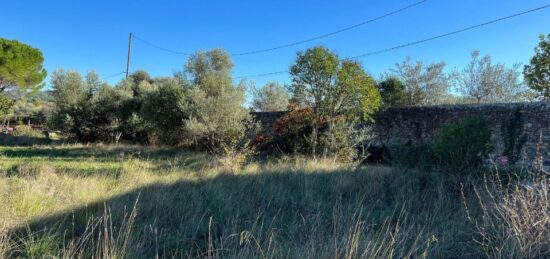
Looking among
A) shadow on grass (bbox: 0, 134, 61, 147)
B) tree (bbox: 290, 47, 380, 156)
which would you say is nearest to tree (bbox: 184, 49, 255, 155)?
tree (bbox: 290, 47, 380, 156)

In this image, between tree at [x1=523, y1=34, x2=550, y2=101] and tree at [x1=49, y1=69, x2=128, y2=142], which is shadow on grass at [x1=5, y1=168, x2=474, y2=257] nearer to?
tree at [x1=523, y1=34, x2=550, y2=101]

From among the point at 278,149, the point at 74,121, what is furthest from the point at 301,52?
the point at 74,121

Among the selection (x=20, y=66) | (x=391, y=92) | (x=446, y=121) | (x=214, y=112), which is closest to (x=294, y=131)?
(x=214, y=112)

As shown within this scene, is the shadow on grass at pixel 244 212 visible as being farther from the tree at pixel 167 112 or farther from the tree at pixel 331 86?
the tree at pixel 167 112

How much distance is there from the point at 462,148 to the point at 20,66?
28.8 metres

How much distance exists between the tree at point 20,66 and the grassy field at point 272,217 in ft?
81.4

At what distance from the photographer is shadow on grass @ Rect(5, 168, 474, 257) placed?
2.79 m

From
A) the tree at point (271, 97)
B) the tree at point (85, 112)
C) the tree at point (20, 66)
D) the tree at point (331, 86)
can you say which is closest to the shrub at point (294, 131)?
the tree at point (331, 86)

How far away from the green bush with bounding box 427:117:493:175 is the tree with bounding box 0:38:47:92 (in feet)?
91.2

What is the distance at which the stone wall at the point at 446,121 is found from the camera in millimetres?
9047

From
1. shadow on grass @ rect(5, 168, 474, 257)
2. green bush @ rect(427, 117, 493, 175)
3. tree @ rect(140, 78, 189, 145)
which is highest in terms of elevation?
tree @ rect(140, 78, 189, 145)

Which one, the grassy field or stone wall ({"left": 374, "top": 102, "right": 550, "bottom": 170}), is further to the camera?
stone wall ({"left": 374, "top": 102, "right": 550, "bottom": 170})

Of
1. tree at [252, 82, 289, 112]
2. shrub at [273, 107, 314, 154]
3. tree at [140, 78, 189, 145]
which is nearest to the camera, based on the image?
shrub at [273, 107, 314, 154]

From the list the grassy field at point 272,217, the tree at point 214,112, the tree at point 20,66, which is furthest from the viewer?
the tree at point 20,66
